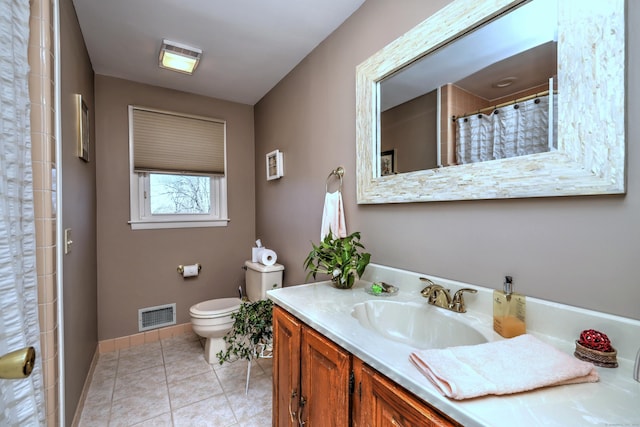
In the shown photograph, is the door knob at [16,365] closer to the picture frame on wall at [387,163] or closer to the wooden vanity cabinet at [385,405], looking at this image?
the wooden vanity cabinet at [385,405]

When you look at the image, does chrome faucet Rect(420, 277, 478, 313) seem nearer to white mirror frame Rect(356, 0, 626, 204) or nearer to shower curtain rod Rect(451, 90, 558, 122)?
white mirror frame Rect(356, 0, 626, 204)

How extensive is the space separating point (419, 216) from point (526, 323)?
0.54m

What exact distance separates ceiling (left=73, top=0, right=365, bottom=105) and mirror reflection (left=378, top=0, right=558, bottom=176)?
731 millimetres

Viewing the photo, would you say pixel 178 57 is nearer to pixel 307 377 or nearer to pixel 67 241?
pixel 67 241

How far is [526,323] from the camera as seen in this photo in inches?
34.5

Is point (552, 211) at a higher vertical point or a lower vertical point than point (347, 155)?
lower

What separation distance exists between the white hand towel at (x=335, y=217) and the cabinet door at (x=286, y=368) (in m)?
0.59

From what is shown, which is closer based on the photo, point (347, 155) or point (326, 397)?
point (326, 397)

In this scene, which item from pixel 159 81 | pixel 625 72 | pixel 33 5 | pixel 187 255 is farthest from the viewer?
pixel 187 255

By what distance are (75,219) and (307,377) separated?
156cm

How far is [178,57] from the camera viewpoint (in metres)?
2.02

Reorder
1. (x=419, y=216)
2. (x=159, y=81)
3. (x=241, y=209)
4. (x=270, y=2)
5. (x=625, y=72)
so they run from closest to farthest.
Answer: (x=625, y=72) → (x=419, y=216) → (x=270, y=2) → (x=159, y=81) → (x=241, y=209)

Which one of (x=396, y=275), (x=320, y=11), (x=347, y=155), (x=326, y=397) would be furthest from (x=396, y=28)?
(x=326, y=397)

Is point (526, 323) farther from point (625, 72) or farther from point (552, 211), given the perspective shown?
point (625, 72)
